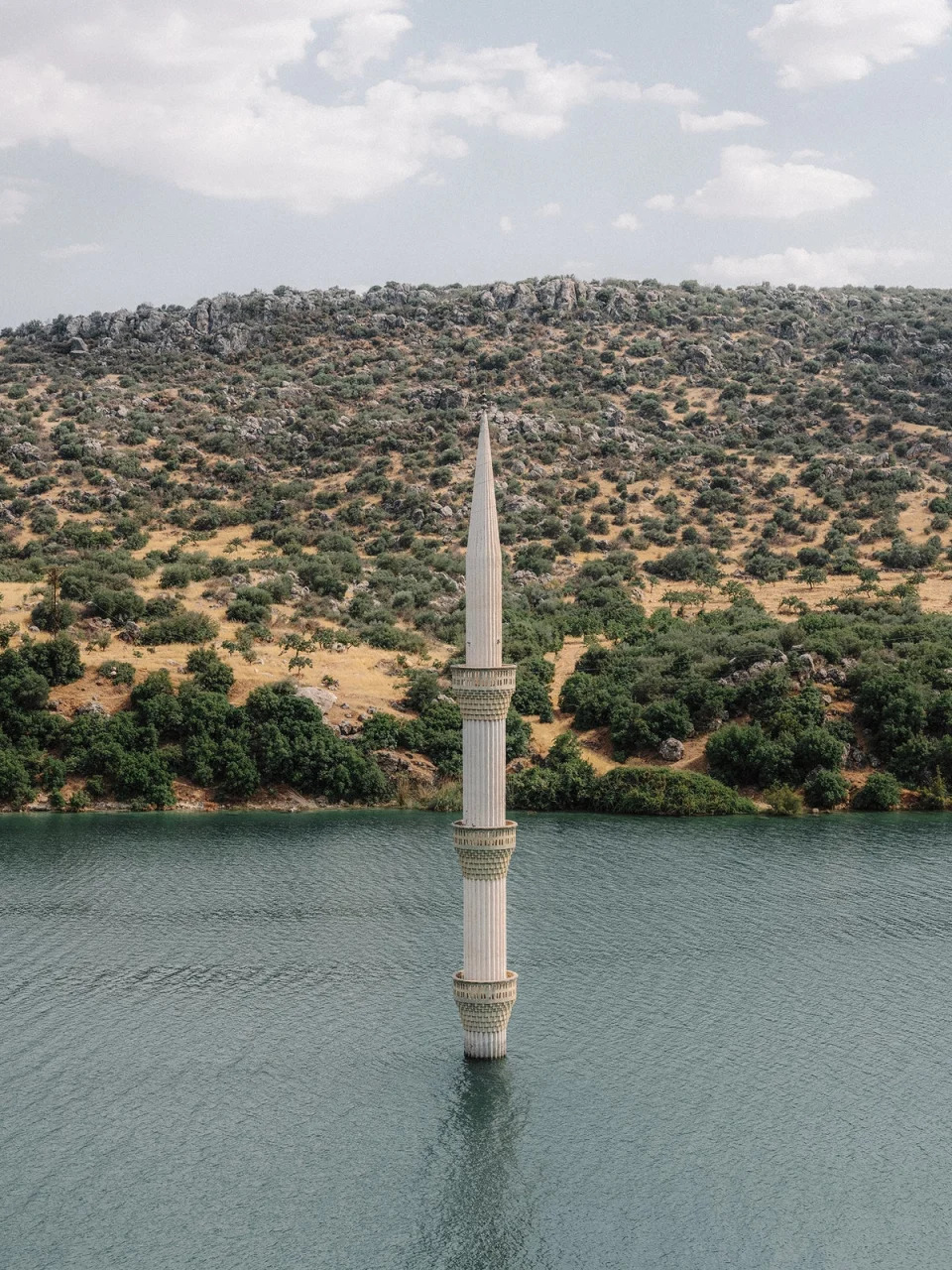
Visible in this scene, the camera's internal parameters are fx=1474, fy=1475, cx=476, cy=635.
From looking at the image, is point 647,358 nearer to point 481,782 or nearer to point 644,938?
point 644,938

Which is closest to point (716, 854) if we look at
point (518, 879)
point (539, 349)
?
point (518, 879)

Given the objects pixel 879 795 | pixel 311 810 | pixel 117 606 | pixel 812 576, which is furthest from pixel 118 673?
pixel 812 576

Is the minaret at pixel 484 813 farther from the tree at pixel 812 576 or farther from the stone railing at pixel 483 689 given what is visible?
the tree at pixel 812 576

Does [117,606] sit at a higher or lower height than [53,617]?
higher

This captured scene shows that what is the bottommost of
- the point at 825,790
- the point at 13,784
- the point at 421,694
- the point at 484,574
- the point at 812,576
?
the point at 825,790

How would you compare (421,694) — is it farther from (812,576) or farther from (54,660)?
(812,576)
